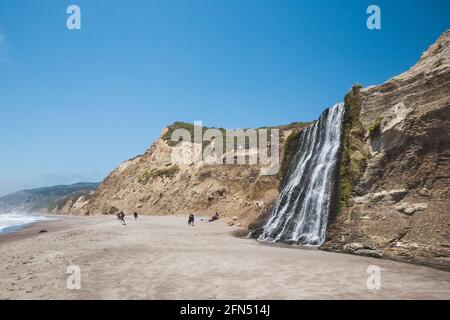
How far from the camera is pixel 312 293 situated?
9.83 meters

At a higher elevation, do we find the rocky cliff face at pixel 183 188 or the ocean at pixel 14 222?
the rocky cliff face at pixel 183 188

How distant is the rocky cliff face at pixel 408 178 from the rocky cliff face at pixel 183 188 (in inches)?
544

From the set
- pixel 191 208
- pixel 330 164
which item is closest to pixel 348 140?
pixel 330 164

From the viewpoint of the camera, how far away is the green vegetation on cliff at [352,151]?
23.4m

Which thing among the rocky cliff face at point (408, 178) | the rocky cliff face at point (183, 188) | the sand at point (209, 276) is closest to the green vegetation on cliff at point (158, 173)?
the rocky cliff face at point (183, 188)

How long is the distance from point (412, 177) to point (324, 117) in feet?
41.8

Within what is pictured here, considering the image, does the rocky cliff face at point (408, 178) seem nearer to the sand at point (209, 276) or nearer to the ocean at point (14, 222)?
the sand at point (209, 276)

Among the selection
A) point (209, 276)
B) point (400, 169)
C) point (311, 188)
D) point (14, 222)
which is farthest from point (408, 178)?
point (14, 222)

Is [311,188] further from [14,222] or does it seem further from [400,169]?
[14,222]

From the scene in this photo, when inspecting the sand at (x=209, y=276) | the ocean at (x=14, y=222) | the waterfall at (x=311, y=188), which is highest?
the waterfall at (x=311, y=188)

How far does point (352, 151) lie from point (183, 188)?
37396 mm

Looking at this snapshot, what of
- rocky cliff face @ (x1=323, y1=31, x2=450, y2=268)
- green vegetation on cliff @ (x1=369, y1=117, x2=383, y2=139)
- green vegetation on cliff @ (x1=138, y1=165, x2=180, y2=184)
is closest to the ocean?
green vegetation on cliff @ (x1=138, y1=165, x2=180, y2=184)

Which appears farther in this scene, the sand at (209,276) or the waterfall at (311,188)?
the waterfall at (311,188)

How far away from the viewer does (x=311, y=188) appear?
87.4 ft
